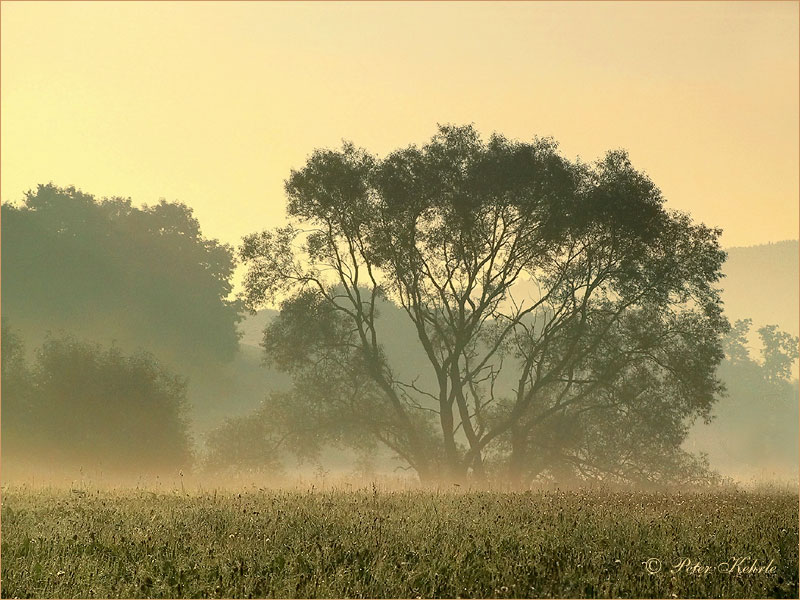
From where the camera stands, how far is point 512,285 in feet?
113

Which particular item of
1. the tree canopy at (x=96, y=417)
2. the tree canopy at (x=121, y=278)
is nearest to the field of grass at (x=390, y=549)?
the tree canopy at (x=96, y=417)

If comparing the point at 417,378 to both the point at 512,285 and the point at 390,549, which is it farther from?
the point at 390,549

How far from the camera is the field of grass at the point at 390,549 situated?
1066cm

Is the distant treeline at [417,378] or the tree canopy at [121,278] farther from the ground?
the tree canopy at [121,278]

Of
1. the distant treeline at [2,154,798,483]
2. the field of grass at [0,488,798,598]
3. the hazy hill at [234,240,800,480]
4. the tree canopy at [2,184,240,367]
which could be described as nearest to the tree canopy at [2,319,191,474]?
the distant treeline at [2,154,798,483]

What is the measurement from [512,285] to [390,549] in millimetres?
22872

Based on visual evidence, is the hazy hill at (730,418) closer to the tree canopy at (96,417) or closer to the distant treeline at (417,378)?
the tree canopy at (96,417)

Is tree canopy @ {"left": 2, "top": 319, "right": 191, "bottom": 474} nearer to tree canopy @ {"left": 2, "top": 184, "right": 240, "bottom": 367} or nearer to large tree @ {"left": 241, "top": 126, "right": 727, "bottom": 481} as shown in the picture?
large tree @ {"left": 241, "top": 126, "right": 727, "bottom": 481}

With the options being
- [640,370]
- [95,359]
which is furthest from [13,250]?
[640,370]

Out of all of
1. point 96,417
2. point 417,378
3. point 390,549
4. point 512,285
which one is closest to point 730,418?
point 512,285

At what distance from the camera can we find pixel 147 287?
194 feet

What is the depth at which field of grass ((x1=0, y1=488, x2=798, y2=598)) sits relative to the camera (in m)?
10.7

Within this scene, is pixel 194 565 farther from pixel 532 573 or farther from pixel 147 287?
pixel 147 287

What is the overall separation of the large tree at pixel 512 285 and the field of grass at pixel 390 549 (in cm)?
1668
